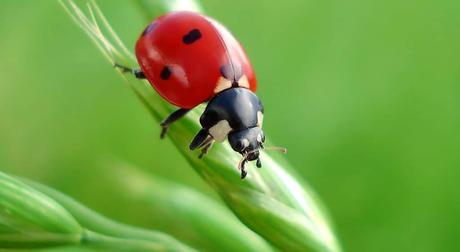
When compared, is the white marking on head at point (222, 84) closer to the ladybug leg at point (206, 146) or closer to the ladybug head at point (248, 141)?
the ladybug head at point (248, 141)

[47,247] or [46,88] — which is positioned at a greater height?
[47,247]

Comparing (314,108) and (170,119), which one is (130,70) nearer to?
(170,119)

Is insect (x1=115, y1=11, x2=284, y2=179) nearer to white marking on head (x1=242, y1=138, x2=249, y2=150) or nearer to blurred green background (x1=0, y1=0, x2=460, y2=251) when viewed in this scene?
white marking on head (x1=242, y1=138, x2=249, y2=150)

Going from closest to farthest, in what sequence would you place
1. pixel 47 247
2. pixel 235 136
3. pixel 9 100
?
pixel 47 247 < pixel 235 136 < pixel 9 100

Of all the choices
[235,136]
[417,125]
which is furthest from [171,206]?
[417,125]

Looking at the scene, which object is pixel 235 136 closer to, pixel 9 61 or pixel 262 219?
pixel 262 219

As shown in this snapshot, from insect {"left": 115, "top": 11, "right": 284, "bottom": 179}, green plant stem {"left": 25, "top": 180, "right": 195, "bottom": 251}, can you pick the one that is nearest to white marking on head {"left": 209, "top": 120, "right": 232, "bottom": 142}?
insect {"left": 115, "top": 11, "right": 284, "bottom": 179}

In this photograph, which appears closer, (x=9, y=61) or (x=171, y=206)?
(x=171, y=206)

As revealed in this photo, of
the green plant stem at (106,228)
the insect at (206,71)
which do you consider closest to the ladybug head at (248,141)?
the insect at (206,71)
